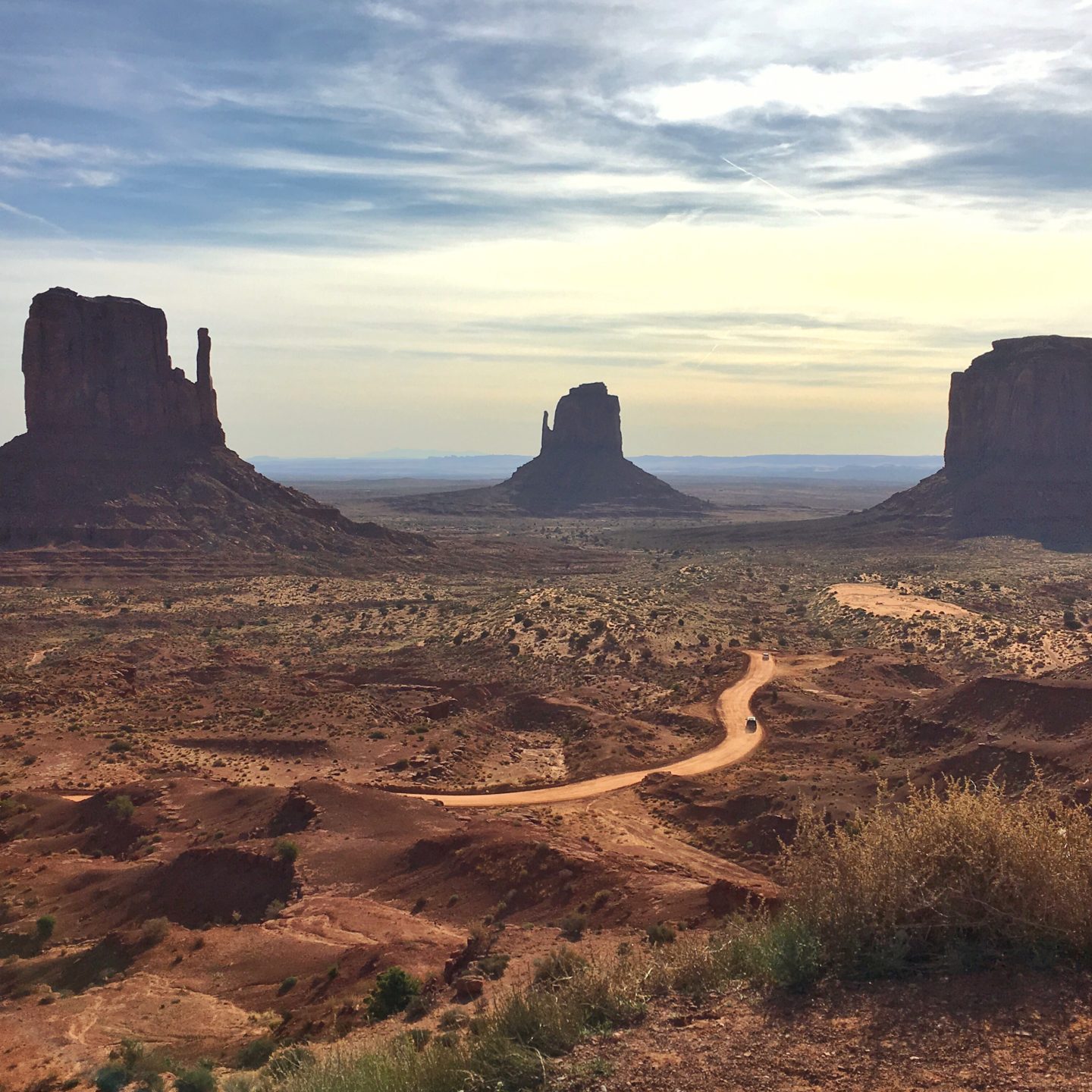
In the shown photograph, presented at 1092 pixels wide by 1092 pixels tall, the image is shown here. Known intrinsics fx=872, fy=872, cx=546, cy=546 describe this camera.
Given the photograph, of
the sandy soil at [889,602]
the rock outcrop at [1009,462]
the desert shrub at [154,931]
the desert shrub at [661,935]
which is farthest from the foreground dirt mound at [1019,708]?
the rock outcrop at [1009,462]

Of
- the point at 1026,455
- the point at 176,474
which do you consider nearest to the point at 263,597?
the point at 176,474

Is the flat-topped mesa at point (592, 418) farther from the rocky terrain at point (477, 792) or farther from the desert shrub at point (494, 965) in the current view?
the desert shrub at point (494, 965)

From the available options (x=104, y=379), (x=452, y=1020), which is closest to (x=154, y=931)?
(x=452, y=1020)

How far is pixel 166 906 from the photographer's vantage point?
2059cm

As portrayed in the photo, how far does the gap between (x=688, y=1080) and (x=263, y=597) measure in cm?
6982

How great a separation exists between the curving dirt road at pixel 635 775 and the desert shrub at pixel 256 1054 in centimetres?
1370

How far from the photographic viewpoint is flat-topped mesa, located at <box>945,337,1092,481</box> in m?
114

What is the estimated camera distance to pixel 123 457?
91.0 metres

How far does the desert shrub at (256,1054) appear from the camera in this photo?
1398 cm

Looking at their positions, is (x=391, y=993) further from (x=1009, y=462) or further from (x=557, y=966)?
(x=1009, y=462)

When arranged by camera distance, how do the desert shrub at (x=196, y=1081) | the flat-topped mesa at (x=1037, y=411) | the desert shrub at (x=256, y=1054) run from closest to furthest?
the desert shrub at (x=196, y=1081) < the desert shrub at (x=256, y=1054) < the flat-topped mesa at (x=1037, y=411)

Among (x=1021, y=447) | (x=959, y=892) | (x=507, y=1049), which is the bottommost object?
(x=507, y=1049)

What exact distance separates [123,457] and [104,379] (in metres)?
8.73

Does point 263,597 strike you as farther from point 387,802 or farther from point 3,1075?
point 3,1075
